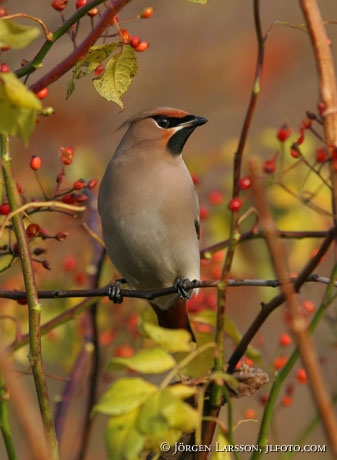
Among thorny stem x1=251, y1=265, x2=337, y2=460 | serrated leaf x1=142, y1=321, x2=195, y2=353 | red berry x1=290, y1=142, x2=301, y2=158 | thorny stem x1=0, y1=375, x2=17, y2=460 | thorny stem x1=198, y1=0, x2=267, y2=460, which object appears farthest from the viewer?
red berry x1=290, y1=142, x2=301, y2=158

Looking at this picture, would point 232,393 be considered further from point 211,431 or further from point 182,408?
point 182,408

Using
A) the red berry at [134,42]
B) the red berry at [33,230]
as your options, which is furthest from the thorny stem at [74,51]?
the red berry at [33,230]

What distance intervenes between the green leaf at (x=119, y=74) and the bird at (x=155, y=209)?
1.41 meters

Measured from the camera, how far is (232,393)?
7.06ft

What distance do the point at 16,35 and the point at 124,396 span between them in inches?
27.1

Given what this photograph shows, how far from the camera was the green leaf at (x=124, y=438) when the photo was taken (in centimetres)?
145

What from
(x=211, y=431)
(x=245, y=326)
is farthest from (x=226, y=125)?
(x=211, y=431)

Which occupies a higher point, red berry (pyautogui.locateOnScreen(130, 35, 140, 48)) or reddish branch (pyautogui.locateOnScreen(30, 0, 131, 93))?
red berry (pyautogui.locateOnScreen(130, 35, 140, 48))

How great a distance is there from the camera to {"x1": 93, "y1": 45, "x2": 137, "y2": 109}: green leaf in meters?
2.22

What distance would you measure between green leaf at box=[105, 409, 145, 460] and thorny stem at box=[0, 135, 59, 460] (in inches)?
15.2

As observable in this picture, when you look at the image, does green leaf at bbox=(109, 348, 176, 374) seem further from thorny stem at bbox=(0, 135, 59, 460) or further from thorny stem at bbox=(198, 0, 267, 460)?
thorny stem at bbox=(0, 135, 59, 460)

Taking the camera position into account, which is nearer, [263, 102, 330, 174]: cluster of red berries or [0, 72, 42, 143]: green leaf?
[0, 72, 42, 143]: green leaf

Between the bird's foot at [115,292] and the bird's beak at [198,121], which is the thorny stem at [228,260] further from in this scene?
the bird's beak at [198,121]

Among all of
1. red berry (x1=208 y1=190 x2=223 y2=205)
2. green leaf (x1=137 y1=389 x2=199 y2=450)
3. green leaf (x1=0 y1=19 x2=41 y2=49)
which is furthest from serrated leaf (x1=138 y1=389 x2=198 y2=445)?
red berry (x1=208 y1=190 x2=223 y2=205)
